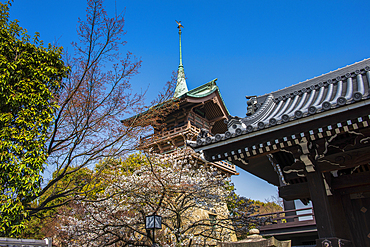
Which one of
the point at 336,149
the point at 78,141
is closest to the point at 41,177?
the point at 78,141

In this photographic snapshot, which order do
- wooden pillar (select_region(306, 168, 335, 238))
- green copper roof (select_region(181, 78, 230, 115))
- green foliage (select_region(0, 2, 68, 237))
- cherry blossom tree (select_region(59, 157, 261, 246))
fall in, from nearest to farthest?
wooden pillar (select_region(306, 168, 335, 238)) → green foliage (select_region(0, 2, 68, 237)) → cherry blossom tree (select_region(59, 157, 261, 246)) → green copper roof (select_region(181, 78, 230, 115))

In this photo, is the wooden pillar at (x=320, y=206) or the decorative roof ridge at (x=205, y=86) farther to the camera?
the decorative roof ridge at (x=205, y=86)

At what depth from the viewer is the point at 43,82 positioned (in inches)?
267

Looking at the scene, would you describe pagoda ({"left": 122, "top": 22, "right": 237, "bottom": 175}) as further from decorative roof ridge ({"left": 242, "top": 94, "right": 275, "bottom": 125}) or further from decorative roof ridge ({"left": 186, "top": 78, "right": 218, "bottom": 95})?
decorative roof ridge ({"left": 242, "top": 94, "right": 275, "bottom": 125})

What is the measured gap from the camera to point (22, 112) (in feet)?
20.0

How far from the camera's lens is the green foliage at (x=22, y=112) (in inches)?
218

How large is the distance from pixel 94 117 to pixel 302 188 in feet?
19.1

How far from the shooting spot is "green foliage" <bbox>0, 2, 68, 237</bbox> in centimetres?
555

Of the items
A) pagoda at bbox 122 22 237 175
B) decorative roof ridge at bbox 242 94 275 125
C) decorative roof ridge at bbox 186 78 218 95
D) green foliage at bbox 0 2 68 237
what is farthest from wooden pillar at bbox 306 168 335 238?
decorative roof ridge at bbox 186 78 218 95

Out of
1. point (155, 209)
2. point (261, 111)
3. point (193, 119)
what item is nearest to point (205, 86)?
point (193, 119)

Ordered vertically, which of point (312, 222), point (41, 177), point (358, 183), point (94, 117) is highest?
point (94, 117)

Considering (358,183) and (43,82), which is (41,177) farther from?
(358,183)

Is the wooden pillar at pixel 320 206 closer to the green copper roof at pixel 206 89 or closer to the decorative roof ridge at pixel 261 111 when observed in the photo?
the decorative roof ridge at pixel 261 111

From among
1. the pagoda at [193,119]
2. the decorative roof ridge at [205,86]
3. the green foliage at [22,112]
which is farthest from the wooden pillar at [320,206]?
the decorative roof ridge at [205,86]
